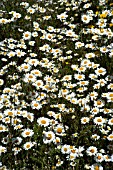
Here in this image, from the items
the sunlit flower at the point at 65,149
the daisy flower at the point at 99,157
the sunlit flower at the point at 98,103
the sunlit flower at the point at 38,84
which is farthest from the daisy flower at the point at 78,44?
the daisy flower at the point at 99,157

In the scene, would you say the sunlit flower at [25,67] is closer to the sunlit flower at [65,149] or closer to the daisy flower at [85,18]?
the daisy flower at [85,18]

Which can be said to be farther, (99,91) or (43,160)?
(99,91)

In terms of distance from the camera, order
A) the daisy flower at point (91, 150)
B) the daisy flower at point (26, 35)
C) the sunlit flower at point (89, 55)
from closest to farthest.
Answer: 1. the daisy flower at point (91, 150)
2. the sunlit flower at point (89, 55)
3. the daisy flower at point (26, 35)

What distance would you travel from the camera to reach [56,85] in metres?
5.14

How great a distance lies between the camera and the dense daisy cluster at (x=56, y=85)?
14.0ft

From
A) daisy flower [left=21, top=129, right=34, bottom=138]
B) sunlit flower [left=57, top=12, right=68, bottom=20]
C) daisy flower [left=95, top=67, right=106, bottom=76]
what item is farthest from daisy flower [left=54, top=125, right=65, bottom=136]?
sunlit flower [left=57, top=12, right=68, bottom=20]

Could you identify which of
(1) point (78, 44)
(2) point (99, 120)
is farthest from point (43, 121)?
(1) point (78, 44)

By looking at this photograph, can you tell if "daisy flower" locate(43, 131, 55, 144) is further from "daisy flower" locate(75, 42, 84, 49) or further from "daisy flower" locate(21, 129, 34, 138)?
"daisy flower" locate(75, 42, 84, 49)

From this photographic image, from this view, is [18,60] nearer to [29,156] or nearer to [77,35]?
[77,35]

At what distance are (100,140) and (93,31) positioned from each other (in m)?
2.03

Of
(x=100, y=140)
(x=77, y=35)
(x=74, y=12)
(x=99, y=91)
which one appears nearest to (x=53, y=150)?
(x=100, y=140)

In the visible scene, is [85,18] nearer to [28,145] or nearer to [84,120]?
[84,120]

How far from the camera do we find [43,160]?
4.12 metres

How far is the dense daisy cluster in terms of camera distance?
428cm
